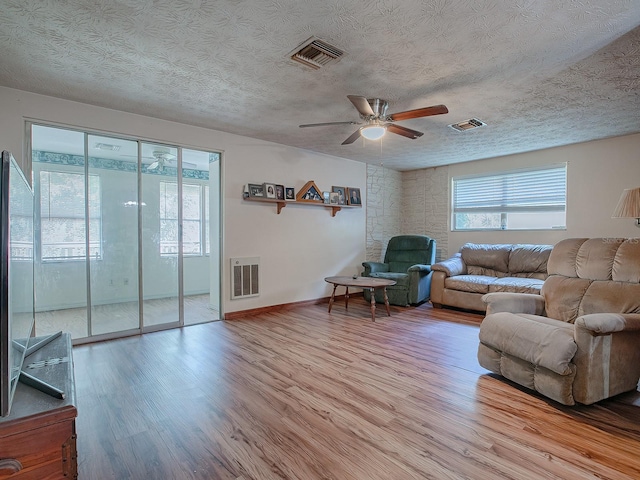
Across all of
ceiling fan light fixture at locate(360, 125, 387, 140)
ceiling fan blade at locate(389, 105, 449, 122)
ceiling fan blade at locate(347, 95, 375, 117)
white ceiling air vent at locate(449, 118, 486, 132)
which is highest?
white ceiling air vent at locate(449, 118, 486, 132)

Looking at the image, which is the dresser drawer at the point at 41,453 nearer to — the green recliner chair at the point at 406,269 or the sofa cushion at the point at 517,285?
the green recliner chair at the point at 406,269

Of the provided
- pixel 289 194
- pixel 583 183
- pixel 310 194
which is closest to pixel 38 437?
pixel 289 194

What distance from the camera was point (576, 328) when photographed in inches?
85.3

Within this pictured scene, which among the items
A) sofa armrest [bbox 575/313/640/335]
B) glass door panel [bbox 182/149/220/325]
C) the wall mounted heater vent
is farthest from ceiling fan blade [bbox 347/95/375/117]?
glass door panel [bbox 182/149/220/325]

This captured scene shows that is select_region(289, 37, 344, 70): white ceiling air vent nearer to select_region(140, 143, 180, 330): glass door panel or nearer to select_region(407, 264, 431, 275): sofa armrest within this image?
select_region(140, 143, 180, 330): glass door panel

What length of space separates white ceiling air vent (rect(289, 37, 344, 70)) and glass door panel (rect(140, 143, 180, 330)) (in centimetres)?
235

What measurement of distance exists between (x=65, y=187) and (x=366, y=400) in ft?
11.9

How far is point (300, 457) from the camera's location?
1.69 m

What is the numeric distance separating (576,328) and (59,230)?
4.67 metres

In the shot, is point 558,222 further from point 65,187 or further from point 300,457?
point 65,187

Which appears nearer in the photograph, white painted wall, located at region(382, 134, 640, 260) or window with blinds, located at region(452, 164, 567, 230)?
white painted wall, located at region(382, 134, 640, 260)

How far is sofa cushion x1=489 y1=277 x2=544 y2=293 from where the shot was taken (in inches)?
167

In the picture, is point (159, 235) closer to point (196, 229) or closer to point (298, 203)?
point (196, 229)

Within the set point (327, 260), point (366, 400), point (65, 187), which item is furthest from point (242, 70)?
point (327, 260)
